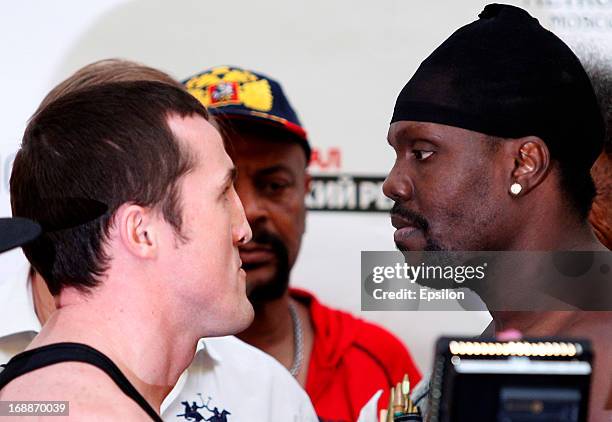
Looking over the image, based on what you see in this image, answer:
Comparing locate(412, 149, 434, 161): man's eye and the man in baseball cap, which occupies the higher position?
locate(412, 149, 434, 161): man's eye

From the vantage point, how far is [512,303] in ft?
3.88

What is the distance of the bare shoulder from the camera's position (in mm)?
871

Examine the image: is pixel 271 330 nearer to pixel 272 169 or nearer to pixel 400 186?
pixel 272 169

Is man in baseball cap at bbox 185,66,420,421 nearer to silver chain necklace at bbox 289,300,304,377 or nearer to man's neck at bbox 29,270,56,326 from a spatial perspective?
silver chain necklace at bbox 289,300,304,377

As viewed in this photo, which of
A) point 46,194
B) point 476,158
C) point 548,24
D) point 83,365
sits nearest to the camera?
point 83,365

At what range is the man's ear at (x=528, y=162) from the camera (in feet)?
3.71

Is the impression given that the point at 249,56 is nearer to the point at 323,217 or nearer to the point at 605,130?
the point at 323,217

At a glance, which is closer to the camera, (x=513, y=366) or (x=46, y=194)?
(x=513, y=366)

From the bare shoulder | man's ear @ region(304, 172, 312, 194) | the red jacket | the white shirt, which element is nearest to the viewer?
the bare shoulder

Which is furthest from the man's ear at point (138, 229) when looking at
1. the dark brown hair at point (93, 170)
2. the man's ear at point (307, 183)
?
the man's ear at point (307, 183)

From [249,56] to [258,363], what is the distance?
64cm

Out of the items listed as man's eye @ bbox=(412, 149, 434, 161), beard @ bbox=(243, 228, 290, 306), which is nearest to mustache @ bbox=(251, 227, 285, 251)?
beard @ bbox=(243, 228, 290, 306)

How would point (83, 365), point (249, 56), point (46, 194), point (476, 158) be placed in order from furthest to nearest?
point (249, 56) < point (476, 158) < point (46, 194) < point (83, 365)

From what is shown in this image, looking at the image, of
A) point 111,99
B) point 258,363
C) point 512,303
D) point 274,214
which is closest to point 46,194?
point 111,99
